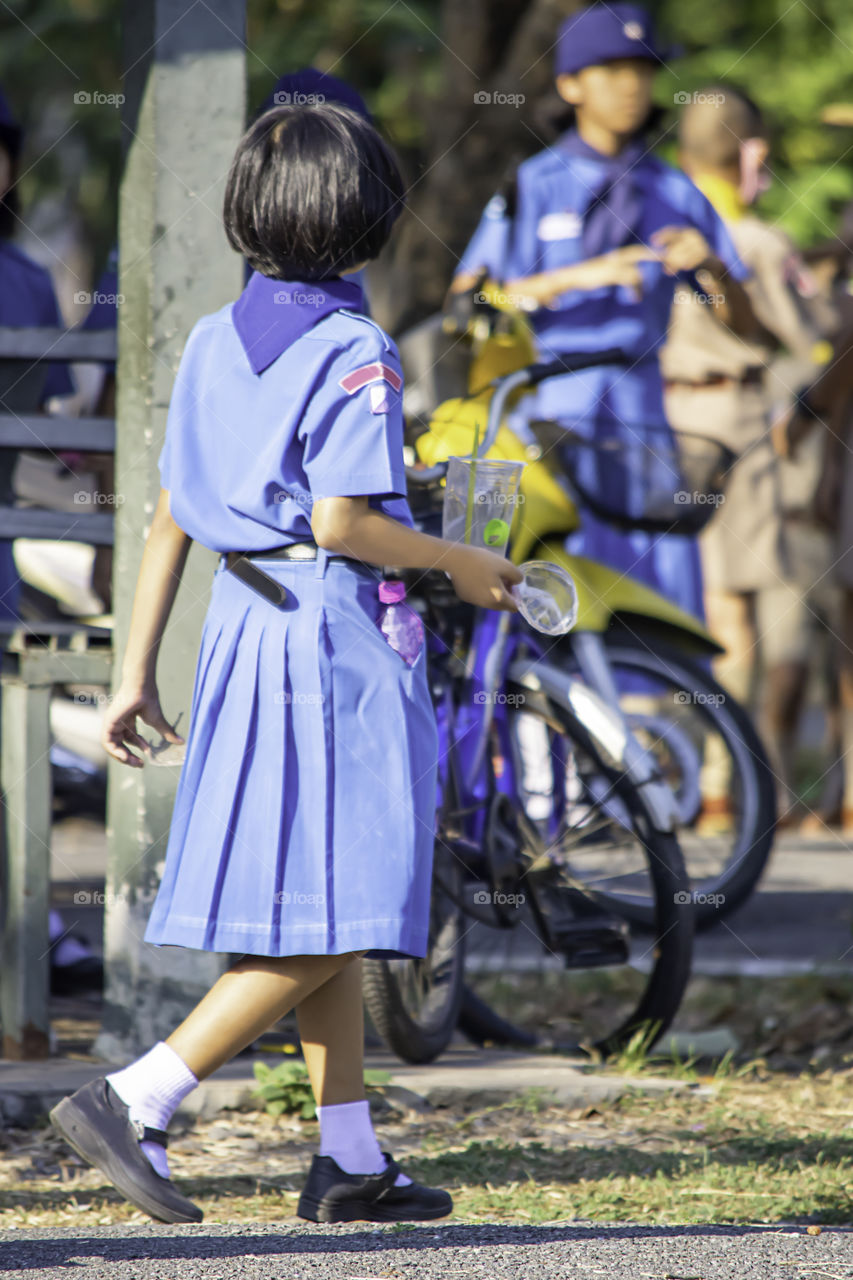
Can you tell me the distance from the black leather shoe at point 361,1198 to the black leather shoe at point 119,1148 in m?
0.23

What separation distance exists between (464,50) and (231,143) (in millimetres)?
6764

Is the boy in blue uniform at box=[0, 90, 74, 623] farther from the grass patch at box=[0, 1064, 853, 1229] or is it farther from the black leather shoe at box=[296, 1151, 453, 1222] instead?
the black leather shoe at box=[296, 1151, 453, 1222]

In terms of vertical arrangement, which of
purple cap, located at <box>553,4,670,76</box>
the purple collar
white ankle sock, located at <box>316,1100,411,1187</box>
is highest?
purple cap, located at <box>553,4,670,76</box>

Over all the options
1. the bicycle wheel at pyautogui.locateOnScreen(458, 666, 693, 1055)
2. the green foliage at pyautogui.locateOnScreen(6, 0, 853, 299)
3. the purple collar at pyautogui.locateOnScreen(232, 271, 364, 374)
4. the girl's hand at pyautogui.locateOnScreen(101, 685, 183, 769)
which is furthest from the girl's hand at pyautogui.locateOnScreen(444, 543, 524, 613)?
the green foliage at pyautogui.locateOnScreen(6, 0, 853, 299)

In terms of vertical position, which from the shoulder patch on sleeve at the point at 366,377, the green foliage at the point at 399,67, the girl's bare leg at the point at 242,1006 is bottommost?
the girl's bare leg at the point at 242,1006

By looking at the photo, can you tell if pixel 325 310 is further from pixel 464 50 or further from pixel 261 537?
pixel 464 50

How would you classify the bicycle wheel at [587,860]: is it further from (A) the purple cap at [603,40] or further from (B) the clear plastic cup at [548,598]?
(A) the purple cap at [603,40]

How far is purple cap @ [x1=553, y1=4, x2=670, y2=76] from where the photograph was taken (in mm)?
6062

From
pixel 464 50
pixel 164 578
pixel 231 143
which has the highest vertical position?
pixel 464 50

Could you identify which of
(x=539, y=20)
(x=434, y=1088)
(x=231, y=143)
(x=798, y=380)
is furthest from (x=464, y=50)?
(x=434, y=1088)

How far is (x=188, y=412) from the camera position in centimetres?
289

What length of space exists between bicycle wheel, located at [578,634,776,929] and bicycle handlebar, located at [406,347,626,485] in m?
0.99

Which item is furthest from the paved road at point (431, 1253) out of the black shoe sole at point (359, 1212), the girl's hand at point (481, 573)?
the girl's hand at point (481, 573)

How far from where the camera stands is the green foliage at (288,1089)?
3674mm
